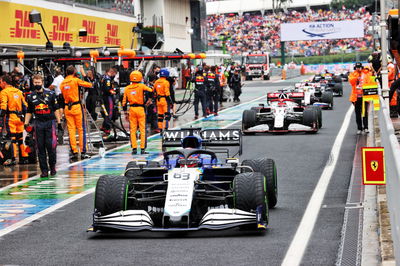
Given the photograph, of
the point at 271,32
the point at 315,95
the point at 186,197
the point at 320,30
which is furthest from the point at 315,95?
the point at 271,32

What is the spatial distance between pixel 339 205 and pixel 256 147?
26.7ft

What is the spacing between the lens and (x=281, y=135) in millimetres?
22391

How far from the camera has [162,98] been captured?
23.5 metres

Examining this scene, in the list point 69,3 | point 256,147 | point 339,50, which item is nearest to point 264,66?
point 339,50

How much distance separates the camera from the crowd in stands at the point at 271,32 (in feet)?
315

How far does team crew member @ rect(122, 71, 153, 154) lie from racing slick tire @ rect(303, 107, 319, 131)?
Answer: 16.8 ft

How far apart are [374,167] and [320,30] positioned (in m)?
77.7

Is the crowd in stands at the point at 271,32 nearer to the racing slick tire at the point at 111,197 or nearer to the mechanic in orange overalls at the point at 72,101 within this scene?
the mechanic in orange overalls at the point at 72,101

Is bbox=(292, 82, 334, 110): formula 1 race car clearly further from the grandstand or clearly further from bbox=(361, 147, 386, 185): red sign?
the grandstand

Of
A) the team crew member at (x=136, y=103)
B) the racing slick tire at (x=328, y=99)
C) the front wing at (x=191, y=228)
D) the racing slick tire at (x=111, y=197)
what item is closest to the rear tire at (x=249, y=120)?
the team crew member at (x=136, y=103)

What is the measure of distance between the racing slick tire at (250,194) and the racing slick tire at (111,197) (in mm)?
1257

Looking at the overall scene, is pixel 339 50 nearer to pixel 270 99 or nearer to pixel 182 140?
pixel 270 99

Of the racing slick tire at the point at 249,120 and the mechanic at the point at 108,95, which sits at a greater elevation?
the mechanic at the point at 108,95

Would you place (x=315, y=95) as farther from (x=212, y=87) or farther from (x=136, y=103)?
(x=136, y=103)
